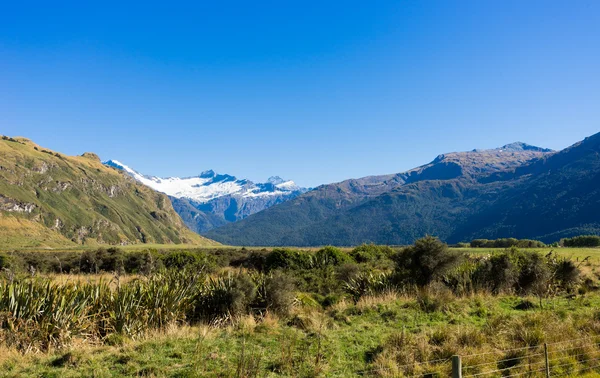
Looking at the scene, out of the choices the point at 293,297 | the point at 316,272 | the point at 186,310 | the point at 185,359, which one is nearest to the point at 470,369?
the point at 185,359

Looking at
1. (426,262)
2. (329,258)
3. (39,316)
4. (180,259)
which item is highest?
(39,316)

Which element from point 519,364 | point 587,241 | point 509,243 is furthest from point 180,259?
point 587,241

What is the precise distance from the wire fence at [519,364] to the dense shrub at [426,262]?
8.66 metres

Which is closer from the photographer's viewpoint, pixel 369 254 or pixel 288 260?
pixel 288 260

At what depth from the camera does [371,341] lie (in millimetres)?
10156

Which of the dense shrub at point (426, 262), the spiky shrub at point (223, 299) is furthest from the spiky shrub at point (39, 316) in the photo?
the dense shrub at point (426, 262)

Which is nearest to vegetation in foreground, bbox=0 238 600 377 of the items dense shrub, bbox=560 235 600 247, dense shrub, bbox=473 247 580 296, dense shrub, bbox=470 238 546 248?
dense shrub, bbox=473 247 580 296

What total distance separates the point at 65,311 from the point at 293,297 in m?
7.17

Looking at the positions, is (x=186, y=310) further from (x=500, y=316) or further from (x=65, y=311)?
(x=500, y=316)

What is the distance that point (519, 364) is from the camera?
8.50m

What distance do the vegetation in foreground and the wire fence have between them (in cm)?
3

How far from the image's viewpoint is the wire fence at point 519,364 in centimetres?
793

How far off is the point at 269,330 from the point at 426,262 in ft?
32.3

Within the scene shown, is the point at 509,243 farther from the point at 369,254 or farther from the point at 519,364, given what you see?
the point at 519,364
